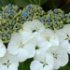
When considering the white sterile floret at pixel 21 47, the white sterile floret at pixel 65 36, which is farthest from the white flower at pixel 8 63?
the white sterile floret at pixel 65 36

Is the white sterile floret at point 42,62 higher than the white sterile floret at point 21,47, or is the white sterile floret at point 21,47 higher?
the white sterile floret at point 21,47

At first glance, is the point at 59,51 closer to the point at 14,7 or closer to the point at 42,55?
the point at 42,55

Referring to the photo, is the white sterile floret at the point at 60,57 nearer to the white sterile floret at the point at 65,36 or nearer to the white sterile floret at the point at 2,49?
the white sterile floret at the point at 65,36

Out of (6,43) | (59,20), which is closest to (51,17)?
(59,20)

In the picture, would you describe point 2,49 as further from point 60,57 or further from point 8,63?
point 60,57

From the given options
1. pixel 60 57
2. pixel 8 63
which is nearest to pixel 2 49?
pixel 8 63
